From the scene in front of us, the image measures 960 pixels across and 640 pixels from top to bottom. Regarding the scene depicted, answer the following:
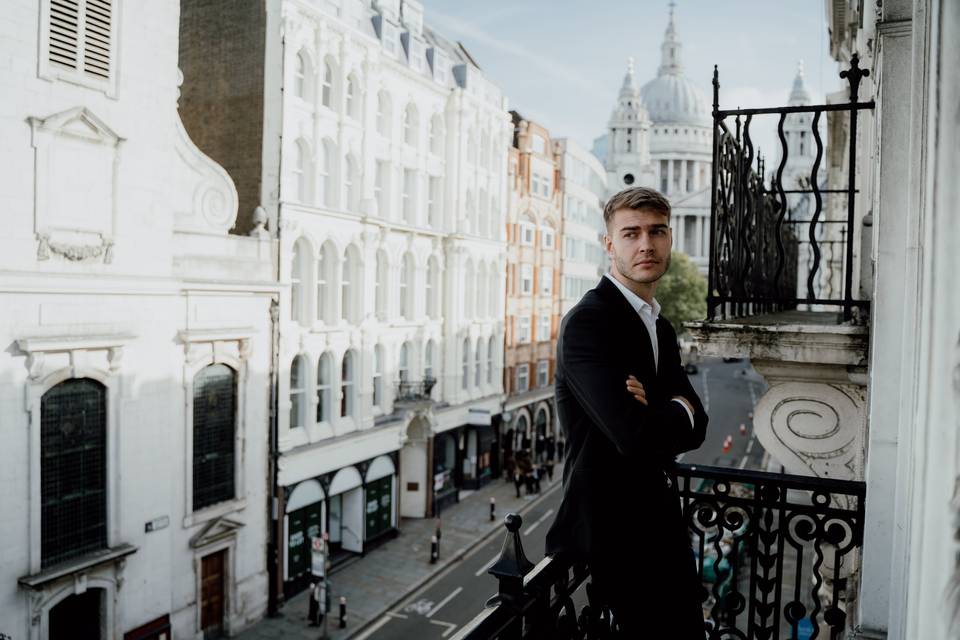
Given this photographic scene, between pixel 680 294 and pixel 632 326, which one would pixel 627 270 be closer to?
pixel 632 326

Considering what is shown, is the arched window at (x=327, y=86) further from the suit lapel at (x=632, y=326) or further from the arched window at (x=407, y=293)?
the suit lapel at (x=632, y=326)

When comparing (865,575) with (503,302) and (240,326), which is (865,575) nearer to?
(240,326)

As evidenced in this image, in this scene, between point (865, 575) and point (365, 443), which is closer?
point (865, 575)

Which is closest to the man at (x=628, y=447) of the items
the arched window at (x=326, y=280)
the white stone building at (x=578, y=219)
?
the arched window at (x=326, y=280)

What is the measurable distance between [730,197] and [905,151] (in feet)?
7.64

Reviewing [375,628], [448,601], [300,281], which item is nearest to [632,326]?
[375,628]

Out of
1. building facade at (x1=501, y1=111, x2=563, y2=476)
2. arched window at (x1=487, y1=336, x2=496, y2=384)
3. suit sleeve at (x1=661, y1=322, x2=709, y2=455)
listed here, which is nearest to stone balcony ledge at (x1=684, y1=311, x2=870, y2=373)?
suit sleeve at (x1=661, y1=322, x2=709, y2=455)

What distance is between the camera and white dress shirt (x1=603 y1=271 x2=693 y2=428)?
3.36m

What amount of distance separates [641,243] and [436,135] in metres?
27.4

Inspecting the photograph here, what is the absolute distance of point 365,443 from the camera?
993 inches

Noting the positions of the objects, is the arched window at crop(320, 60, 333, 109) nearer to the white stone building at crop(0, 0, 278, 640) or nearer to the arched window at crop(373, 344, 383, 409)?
the white stone building at crop(0, 0, 278, 640)

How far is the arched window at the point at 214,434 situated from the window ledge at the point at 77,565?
2.62m

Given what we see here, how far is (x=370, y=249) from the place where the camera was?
82.3ft

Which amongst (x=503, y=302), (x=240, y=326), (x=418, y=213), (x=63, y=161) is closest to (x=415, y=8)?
(x=418, y=213)
